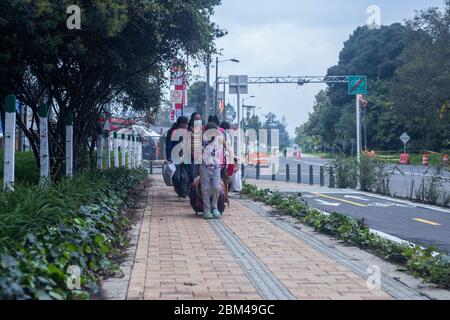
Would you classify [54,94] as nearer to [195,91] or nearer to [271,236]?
[271,236]

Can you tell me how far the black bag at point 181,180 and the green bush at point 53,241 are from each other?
5.37 metres

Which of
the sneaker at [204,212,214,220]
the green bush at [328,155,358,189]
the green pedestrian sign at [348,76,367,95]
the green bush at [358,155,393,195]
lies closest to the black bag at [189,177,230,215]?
the sneaker at [204,212,214,220]

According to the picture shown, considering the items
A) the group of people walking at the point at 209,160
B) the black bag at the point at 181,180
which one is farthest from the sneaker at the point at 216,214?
the black bag at the point at 181,180

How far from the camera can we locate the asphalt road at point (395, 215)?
10.3 metres

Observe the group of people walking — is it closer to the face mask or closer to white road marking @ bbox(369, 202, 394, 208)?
the face mask

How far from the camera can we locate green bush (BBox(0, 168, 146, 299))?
15.1ft

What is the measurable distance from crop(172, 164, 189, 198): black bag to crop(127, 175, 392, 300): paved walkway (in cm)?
384

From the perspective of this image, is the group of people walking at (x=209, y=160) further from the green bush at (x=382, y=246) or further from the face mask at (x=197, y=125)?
the green bush at (x=382, y=246)

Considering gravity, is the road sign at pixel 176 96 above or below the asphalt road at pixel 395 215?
above

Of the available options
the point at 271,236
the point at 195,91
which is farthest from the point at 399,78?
the point at 271,236

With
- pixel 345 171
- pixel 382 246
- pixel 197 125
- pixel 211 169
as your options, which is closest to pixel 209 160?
pixel 211 169

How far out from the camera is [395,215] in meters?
13.5

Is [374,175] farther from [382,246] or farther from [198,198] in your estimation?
[382,246]

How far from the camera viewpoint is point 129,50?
13234mm
